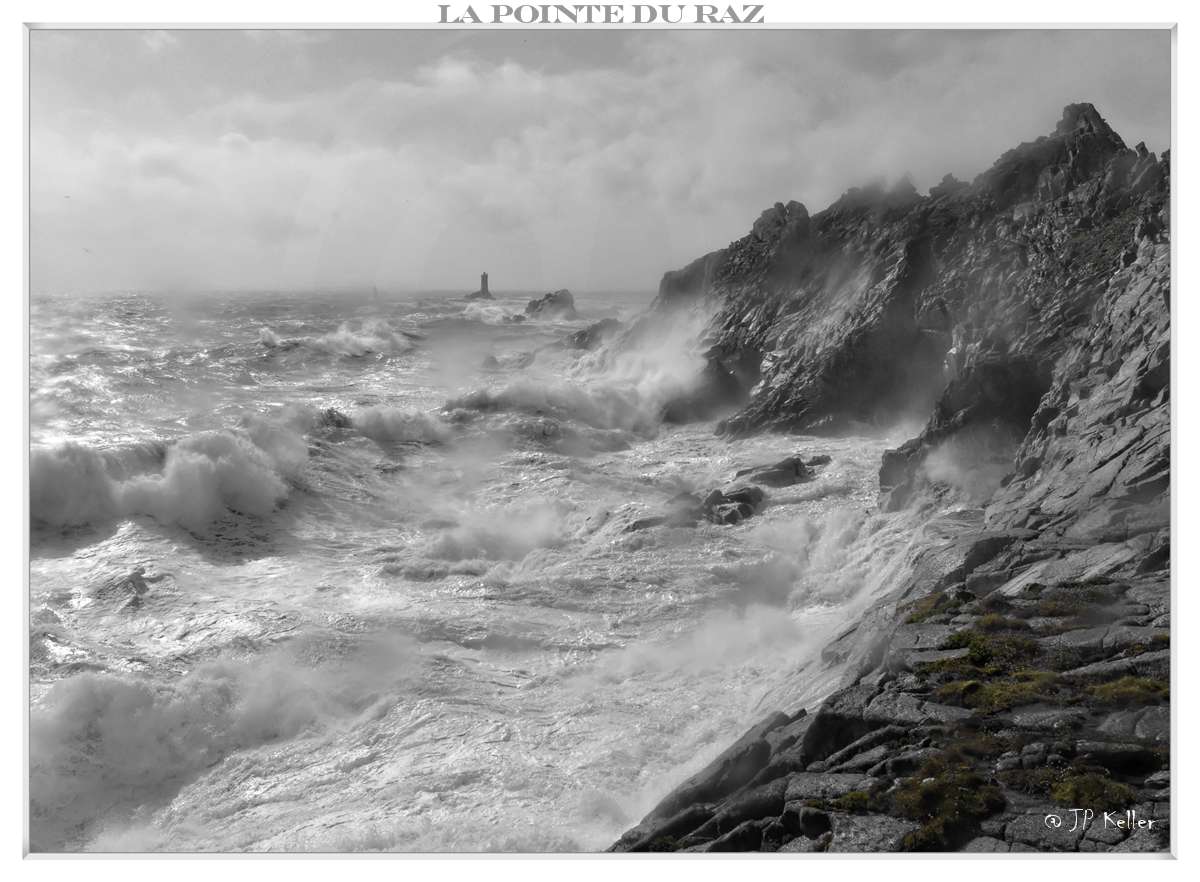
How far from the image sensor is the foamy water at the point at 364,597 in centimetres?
952

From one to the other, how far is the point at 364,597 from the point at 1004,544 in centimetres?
905

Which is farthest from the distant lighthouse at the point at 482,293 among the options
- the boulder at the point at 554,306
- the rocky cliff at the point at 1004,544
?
the rocky cliff at the point at 1004,544

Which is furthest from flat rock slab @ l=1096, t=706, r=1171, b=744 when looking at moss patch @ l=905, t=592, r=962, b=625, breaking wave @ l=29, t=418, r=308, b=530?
breaking wave @ l=29, t=418, r=308, b=530

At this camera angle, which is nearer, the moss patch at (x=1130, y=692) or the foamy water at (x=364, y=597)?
the moss patch at (x=1130, y=692)

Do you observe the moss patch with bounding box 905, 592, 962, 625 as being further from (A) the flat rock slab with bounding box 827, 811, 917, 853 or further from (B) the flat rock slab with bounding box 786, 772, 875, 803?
(A) the flat rock slab with bounding box 827, 811, 917, 853

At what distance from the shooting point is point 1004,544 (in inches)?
427

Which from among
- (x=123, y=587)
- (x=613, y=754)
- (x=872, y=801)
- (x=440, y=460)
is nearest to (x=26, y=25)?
(x=123, y=587)

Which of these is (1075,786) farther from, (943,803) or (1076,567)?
(1076,567)

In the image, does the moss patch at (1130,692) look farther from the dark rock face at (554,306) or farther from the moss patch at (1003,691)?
the dark rock face at (554,306)

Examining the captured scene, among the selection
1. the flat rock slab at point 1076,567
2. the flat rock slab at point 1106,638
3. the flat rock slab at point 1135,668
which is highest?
the flat rock slab at point 1076,567

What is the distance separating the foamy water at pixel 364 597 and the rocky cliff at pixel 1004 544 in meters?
1.43

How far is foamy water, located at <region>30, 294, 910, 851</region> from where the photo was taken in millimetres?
9523

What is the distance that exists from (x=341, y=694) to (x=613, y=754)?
3779mm

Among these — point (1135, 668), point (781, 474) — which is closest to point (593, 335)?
point (781, 474)
